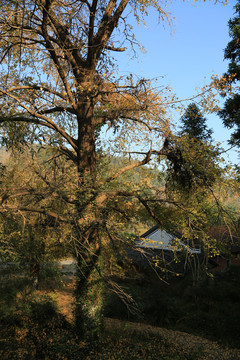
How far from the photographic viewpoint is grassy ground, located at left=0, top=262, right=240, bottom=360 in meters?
8.91

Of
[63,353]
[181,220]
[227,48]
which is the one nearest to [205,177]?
[181,220]

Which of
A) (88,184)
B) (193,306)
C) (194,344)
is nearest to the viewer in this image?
→ (88,184)

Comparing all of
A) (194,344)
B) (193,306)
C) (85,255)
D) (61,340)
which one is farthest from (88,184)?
(193,306)

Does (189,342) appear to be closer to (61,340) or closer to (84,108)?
(61,340)

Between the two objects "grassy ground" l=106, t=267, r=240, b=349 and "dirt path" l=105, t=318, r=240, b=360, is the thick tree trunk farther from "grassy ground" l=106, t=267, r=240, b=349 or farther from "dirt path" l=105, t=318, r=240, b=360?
"grassy ground" l=106, t=267, r=240, b=349

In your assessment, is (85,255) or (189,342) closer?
(85,255)

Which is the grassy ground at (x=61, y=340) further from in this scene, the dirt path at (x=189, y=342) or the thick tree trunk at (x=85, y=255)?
the thick tree trunk at (x=85, y=255)

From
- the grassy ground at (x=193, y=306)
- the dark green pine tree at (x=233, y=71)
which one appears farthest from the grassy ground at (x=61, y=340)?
the dark green pine tree at (x=233, y=71)

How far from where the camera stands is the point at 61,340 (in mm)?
9820

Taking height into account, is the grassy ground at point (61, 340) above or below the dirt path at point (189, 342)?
above

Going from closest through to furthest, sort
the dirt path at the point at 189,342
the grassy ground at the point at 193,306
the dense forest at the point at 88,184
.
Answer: the dense forest at the point at 88,184 < the dirt path at the point at 189,342 < the grassy ground at the point at 193,306

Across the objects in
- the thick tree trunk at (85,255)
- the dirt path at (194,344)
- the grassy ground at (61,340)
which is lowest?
the dirt path at (194,344)

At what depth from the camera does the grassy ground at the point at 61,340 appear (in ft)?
29.2

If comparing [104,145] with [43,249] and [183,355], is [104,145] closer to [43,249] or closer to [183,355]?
[43,249]
